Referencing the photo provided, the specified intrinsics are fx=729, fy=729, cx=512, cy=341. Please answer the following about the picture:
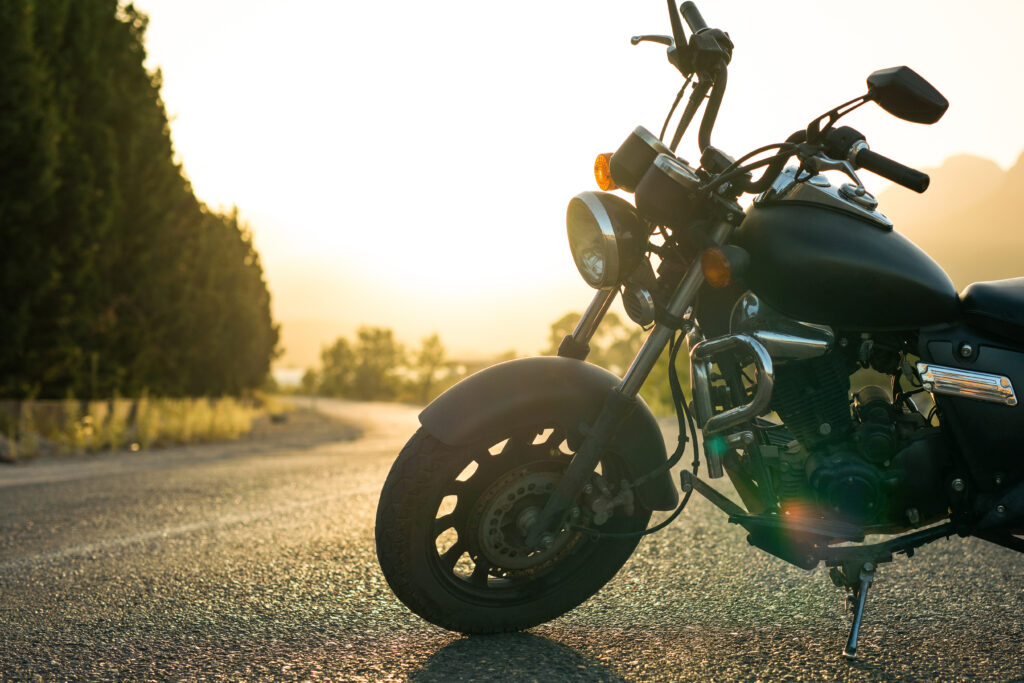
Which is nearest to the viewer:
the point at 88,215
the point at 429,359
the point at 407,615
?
the point at 407,615

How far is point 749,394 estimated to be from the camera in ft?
7.02

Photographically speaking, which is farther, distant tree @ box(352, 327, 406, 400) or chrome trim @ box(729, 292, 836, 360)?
distant tree @ box(352, 327, 406, 400)

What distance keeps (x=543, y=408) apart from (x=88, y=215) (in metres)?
11.7

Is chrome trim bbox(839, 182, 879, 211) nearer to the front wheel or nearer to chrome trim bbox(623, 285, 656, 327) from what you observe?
chrome trim bbox(623, 285, 656, 327)

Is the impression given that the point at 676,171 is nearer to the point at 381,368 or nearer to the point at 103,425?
the point at 103,425

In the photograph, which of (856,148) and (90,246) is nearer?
(856,148)

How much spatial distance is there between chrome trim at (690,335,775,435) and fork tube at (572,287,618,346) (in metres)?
0.33

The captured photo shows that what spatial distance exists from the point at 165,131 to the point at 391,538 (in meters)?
16.0

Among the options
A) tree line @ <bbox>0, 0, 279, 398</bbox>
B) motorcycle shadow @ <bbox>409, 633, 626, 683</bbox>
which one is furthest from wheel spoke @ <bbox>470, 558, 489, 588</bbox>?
tree line @ <bbox>0, 0, 279, 398</bbox>

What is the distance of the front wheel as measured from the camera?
213 centimetres

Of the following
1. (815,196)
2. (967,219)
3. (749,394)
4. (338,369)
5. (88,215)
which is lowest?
(338,369)

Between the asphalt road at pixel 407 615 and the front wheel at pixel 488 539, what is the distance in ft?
0.36

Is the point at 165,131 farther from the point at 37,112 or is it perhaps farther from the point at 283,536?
the point at 283,536

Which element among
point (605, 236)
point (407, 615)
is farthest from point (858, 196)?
point (407, 615)
